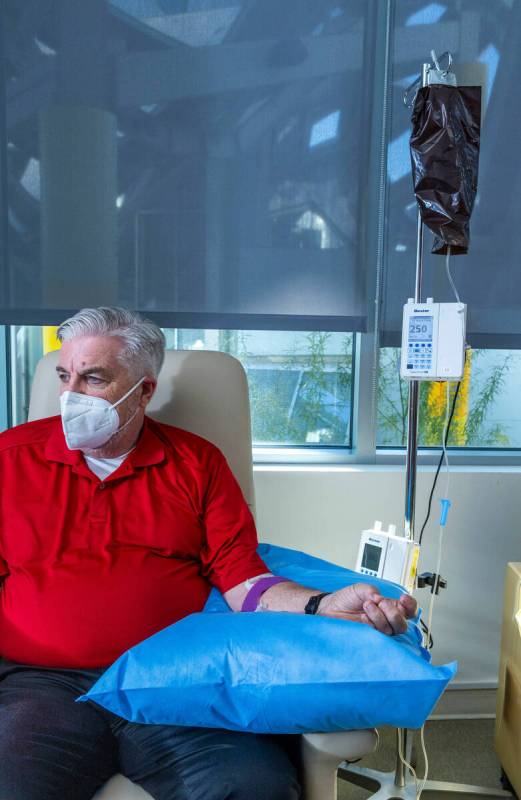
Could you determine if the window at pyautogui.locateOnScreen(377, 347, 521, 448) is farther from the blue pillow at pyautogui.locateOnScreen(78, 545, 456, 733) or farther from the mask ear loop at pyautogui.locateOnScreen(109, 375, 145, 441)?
the blue pillow at pyautogui.locateOnScreen(78, 545, 456, 733)

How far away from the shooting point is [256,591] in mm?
1394

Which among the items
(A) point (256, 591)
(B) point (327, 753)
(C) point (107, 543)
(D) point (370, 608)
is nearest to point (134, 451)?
(C) point (107, 543)

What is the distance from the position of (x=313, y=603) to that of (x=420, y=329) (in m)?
0.73

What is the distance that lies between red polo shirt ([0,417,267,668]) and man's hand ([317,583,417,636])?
0.22 metres

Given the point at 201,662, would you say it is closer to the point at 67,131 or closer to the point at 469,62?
the point at 67,131

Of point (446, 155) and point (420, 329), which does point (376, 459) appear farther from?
point (446, 155)

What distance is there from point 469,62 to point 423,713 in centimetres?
182

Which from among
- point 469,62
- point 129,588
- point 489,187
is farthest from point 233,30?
point 129,588

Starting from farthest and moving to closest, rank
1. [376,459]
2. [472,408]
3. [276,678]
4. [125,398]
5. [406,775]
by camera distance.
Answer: [472,408] → [376,459] → [406,775] → [125,398] → [276,678]

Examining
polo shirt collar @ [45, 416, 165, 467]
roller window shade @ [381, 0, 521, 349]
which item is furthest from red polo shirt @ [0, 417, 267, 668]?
roller window shade @ [381, 0, 521, 349]

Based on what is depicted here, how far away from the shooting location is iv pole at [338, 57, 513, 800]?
1.69 m

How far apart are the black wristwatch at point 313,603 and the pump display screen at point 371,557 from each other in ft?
1.21

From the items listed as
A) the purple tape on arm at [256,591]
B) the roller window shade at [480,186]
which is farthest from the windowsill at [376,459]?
the purple tape on arm at [256,591]

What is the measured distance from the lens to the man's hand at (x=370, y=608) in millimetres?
1182
